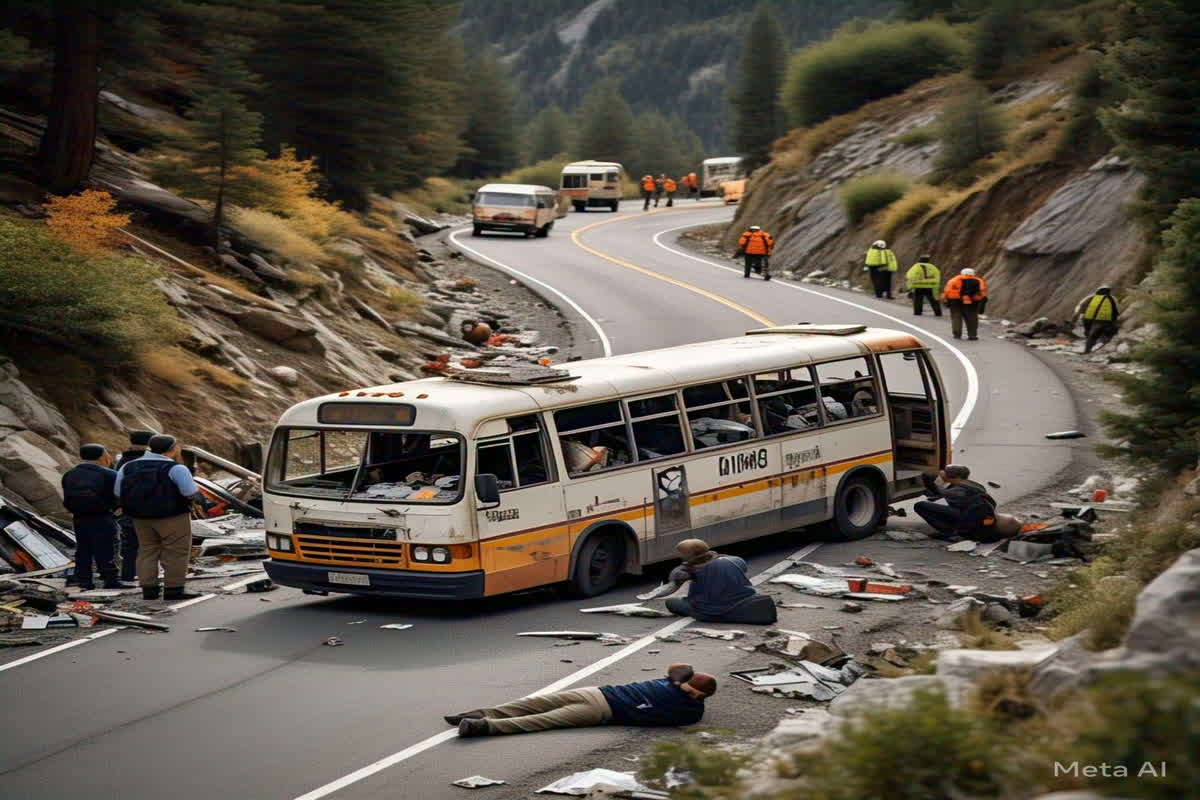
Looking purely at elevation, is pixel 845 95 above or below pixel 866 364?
above

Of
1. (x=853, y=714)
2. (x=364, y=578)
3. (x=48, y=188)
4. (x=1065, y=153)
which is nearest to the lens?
(x=853, y=714)

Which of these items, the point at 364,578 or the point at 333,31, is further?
the point at 333,31

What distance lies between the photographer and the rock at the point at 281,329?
2902cm

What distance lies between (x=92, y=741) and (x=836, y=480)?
386 inches

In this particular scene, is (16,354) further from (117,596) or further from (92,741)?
(92,741)

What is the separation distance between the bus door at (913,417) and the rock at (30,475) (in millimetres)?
10103

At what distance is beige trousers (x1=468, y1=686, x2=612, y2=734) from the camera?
36.0ft

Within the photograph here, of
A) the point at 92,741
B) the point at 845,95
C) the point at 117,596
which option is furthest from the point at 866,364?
the point at 845,95

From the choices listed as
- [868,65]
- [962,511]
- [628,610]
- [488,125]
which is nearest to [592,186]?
[868,65]

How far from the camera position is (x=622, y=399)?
637 inches

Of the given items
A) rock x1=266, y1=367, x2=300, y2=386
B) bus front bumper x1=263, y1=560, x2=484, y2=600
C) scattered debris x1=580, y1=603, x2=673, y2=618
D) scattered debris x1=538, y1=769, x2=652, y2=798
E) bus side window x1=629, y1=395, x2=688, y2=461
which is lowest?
scattered debris x1=580, y1=603, x2=673, y2=618

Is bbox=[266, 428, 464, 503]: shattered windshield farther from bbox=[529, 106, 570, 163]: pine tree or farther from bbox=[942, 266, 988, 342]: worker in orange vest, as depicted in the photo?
bbox=[529, 106, 570, 163]: pine tree

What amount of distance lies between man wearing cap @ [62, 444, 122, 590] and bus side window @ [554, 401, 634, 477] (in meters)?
4.72

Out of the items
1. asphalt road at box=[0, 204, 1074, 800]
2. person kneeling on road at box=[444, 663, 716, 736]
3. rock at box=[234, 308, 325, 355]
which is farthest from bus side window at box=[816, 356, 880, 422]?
rock at box=[234, 308, 325, 355]
